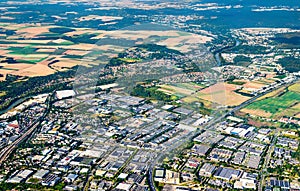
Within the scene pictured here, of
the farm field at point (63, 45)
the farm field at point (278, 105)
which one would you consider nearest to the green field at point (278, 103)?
the farm field at point (278, 105)

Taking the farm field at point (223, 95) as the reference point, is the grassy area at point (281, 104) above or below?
below

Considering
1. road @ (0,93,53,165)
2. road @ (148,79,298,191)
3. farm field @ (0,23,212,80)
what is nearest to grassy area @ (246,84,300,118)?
road @ (148,79,298,191)

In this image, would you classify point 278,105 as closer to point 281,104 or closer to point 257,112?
point 281,104

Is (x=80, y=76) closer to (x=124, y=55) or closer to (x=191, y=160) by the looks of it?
(x=124, y=55)

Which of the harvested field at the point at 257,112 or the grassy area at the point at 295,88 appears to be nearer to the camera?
the harvested field at the point at 257,112

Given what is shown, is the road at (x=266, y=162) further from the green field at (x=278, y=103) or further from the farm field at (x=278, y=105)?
the green field at (x=278, y=103)

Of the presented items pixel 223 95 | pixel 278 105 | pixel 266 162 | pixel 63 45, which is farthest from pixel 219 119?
pixel 63 45

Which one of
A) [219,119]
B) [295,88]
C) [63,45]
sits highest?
[63,45]

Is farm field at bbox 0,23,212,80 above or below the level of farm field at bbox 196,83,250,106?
above

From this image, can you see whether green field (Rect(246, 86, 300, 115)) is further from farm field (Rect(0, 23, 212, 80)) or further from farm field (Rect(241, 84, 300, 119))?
farm field (Rect(0, 23, 212, 80))

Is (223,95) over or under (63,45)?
under
